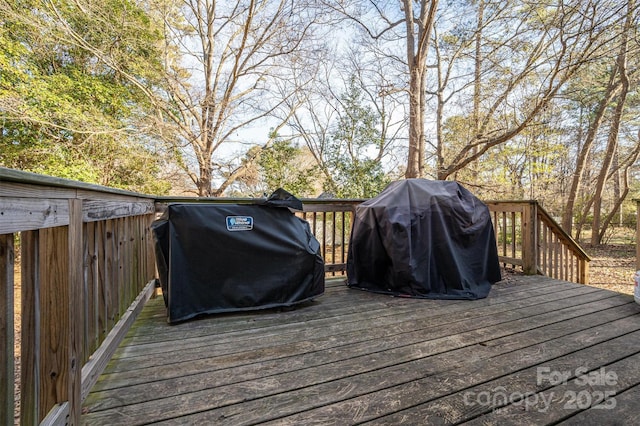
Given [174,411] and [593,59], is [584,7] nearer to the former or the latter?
[593,59]

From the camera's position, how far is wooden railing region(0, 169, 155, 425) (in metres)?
0.78

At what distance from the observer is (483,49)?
6035 millimetres

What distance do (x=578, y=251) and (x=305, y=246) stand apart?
3613 millimetres

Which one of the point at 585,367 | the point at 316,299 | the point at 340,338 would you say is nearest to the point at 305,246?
the point at 316,299

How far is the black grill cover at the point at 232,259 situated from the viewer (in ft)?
7.00

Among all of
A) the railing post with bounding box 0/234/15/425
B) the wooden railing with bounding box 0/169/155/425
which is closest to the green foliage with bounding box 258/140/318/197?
the wooden railing with bounding box 0/169/155/425

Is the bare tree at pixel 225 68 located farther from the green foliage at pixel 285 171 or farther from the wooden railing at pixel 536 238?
the wooden railing at pixel 536 238

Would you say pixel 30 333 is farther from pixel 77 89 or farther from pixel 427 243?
pixel 77 89

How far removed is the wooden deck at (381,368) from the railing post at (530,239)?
115 centimetres

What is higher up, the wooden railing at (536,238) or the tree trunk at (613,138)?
the tree trunk at (613,138)

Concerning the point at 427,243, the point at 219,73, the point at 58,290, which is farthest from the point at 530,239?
the point at 219,73

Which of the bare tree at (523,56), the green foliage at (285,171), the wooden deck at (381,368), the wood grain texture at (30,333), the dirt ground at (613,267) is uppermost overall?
the bare tree at (523,56)

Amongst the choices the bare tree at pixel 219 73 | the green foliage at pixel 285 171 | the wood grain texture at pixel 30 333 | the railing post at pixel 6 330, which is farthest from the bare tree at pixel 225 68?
the railing post at pixel 6 330

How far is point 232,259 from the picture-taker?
2260 mm
